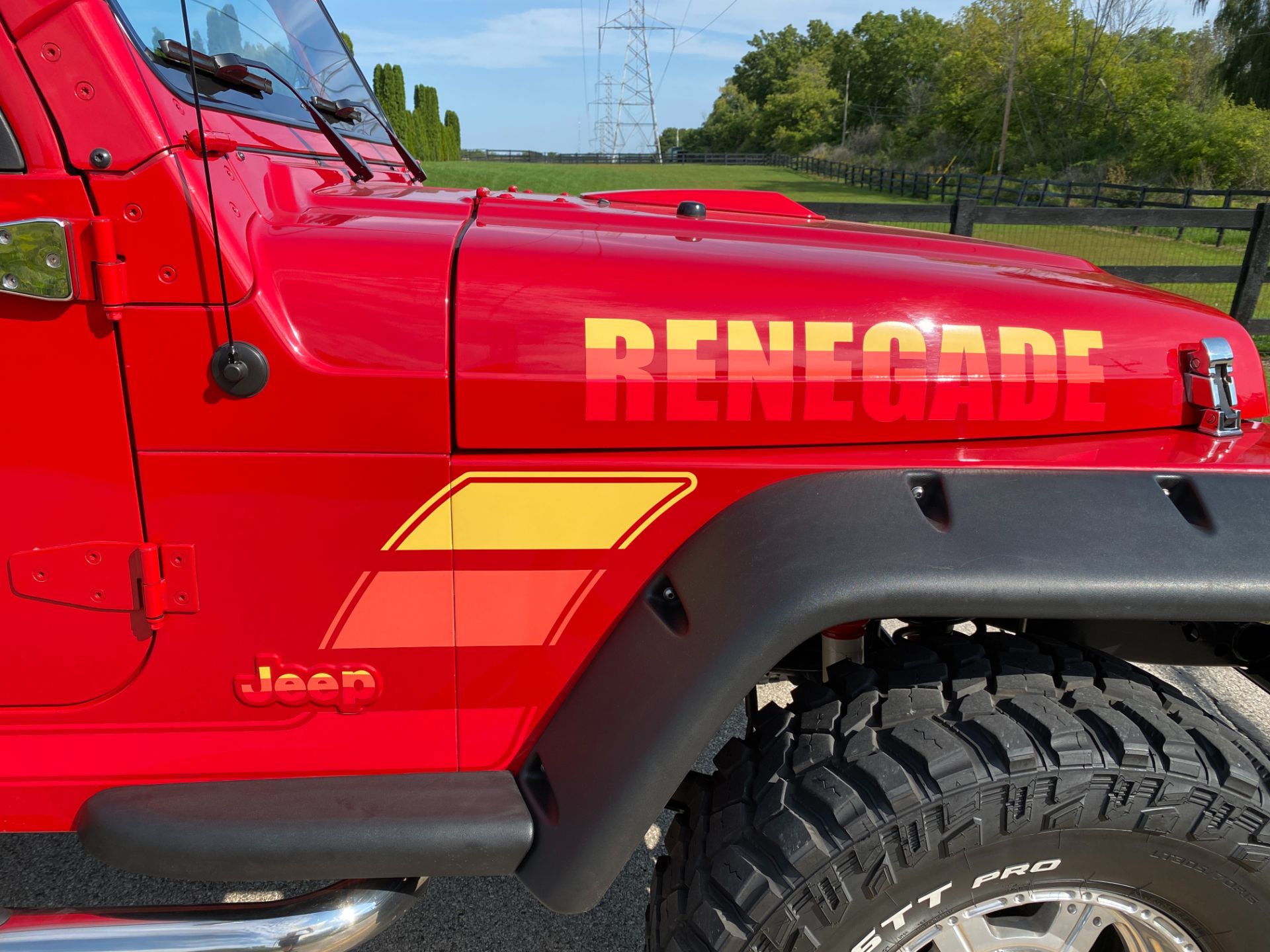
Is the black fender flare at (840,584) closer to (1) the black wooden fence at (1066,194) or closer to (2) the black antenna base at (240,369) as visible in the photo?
(2) the black antenna base at (240,369)

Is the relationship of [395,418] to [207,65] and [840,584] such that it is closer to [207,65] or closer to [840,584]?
[840,584]

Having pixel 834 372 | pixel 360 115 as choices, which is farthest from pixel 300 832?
pixel 360 115

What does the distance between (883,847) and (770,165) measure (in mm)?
74026

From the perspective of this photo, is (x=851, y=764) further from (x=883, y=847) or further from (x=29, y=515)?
(x=29, y=515)

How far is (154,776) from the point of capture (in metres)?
1.31

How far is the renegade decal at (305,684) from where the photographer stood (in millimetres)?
1259

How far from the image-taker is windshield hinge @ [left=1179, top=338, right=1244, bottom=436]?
1375 millimetres

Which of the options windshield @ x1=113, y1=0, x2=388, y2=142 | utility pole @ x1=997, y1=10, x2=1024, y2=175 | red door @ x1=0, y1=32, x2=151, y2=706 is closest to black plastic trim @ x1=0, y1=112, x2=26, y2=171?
red door @ x1=0, y1=32, x2=151, y2=706

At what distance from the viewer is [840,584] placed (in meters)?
1.12

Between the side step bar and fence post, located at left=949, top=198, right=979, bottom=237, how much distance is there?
6989mm

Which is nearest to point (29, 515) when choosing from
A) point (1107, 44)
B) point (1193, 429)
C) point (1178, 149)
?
point (1193, 429)

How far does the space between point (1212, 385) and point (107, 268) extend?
1.57 meters

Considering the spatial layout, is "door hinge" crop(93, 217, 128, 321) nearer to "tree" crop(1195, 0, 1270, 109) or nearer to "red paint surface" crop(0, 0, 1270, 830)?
"red paint surface" crop(0, 0, 1270, 830)

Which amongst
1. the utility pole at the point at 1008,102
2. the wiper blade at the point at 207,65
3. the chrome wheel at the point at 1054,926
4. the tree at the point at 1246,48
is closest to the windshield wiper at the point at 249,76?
the wiper blade at the point at 207,65
